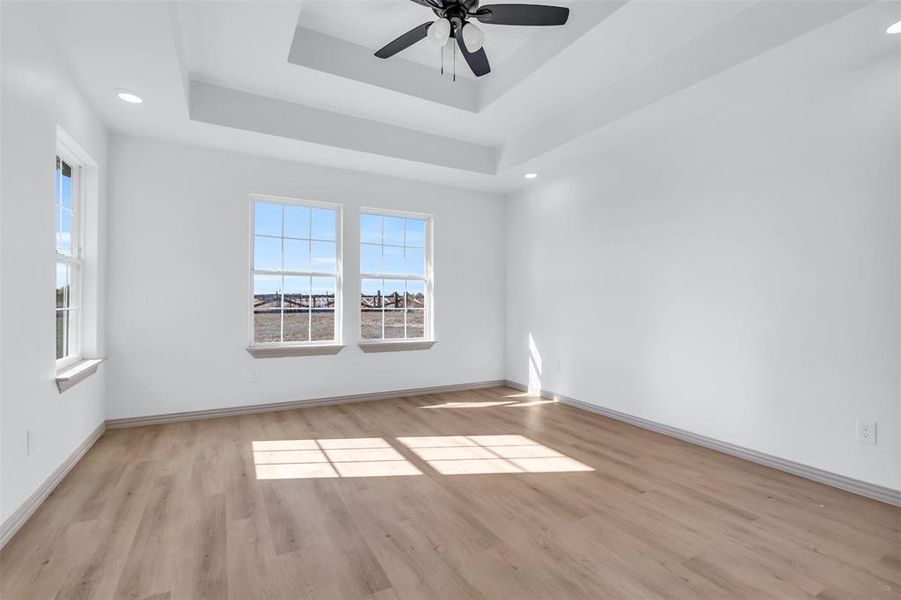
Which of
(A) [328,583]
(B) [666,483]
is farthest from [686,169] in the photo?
(A) [328,583]

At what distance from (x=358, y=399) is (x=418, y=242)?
2062mm

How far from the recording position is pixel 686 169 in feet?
11.8

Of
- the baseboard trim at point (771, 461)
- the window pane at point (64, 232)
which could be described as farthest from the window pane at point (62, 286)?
the baseboard trim at point (771, 461)

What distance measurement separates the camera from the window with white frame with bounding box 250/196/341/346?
446 cm

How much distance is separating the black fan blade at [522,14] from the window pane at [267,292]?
10.6ft

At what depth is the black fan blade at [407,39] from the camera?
101 inches

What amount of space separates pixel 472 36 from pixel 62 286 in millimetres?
3301

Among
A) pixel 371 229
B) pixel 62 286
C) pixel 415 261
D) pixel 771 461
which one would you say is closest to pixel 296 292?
pixel 371 229

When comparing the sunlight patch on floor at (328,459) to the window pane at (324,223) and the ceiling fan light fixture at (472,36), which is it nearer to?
the window pane at (324,223)

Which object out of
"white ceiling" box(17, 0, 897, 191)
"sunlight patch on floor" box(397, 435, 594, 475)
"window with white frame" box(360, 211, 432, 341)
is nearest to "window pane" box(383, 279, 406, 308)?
"window with white frame" box(360, 211, 432, 341)

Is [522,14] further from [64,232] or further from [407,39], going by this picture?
[64,232]

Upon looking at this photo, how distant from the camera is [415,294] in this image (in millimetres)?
5375

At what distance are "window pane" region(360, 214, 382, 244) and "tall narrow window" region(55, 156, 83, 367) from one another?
2.53m

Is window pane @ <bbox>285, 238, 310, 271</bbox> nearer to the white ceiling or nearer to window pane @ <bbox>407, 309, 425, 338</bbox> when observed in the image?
the white ceiling
